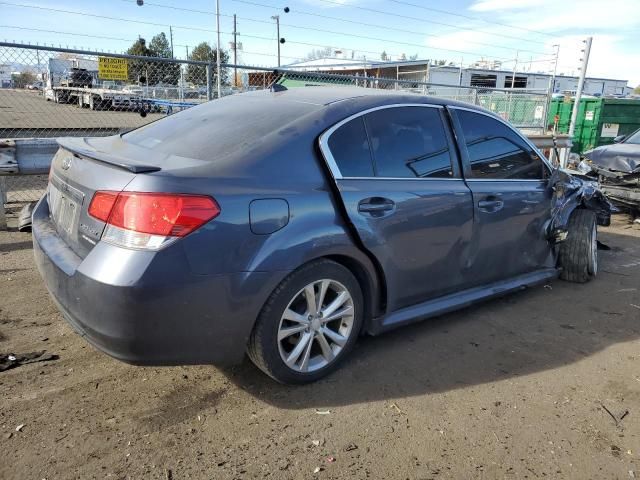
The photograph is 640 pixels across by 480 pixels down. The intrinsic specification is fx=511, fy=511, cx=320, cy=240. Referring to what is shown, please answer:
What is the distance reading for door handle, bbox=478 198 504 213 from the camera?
3.65 meters

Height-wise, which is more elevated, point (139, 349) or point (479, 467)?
point (139, 349)

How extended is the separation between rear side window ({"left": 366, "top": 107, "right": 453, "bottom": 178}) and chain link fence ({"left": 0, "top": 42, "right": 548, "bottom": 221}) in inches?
34.9

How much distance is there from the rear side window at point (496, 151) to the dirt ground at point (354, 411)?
3.95 ft

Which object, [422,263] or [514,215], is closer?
[422,263]

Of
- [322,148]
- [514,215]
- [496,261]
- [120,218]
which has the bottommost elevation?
[496,261]

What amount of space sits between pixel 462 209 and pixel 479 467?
1.71 metres

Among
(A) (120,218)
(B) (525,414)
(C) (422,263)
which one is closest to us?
(A) (120,218)

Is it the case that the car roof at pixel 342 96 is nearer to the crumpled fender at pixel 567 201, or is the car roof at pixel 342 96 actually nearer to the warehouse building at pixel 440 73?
the crumpled fender at pixel 567 201

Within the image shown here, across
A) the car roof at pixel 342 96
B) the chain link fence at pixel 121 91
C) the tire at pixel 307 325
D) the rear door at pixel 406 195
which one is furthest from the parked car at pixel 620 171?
the tire at pixel 307 325

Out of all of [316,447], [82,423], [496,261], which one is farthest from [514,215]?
[82,423]

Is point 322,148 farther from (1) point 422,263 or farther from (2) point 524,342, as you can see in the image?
(2) point 524,342

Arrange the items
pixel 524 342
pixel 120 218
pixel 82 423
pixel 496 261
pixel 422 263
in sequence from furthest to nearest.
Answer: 1. pixel 496 261
2. pixel 524 342
3. pixel 422 263
4. pixel 82 423
5. pixel 120 218

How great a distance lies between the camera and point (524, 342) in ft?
12.0

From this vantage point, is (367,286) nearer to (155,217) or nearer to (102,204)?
(155,217)
